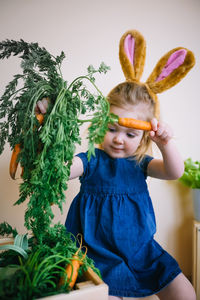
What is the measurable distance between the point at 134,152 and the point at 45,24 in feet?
2.78

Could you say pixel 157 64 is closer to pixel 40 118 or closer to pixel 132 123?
pixel 132 123

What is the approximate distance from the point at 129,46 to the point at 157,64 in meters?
0.14

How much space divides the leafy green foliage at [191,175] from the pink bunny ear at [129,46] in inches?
27.9

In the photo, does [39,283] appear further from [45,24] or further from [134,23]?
[134,23]

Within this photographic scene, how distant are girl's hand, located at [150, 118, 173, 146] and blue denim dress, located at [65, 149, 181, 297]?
192 mm

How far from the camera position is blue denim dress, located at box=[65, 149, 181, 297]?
794 mm

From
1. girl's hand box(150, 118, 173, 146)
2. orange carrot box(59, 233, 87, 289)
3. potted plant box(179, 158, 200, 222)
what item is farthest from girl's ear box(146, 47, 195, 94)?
orange carrot box(59, 233, 87, 289)

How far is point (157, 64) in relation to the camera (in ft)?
3.07

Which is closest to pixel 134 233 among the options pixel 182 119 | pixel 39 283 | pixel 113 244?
pixel 113 244

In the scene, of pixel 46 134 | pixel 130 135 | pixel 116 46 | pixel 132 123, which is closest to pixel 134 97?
pixel 130 135

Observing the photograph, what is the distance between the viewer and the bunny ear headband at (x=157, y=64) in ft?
2.91

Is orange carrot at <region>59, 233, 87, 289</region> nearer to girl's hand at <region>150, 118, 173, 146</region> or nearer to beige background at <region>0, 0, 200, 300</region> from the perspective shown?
girl's hand at <region>150, 118, 173, 146</region>

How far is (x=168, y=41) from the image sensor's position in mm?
1432

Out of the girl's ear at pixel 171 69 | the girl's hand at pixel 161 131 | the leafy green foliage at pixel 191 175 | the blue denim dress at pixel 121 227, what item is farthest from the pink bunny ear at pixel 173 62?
the leafy green foliage at pixel 191 175
